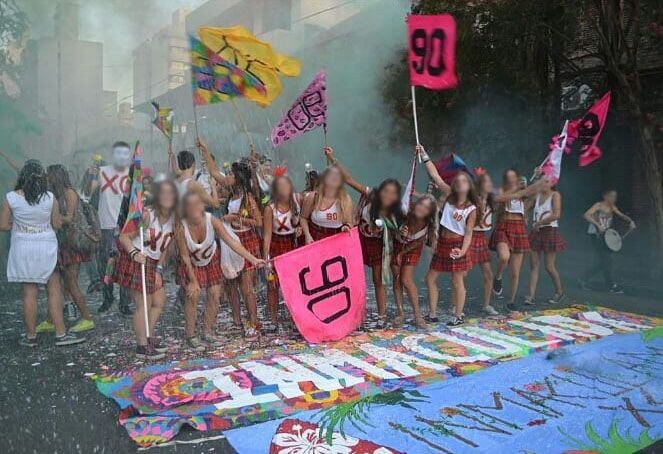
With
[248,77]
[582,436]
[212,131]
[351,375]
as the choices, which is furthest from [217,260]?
[212,131]

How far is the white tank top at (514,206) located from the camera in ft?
19.7

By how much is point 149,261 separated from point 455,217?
258cm

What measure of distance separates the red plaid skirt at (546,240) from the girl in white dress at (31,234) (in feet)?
15.3

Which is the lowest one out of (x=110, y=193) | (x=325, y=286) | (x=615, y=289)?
(x=615, y=289)

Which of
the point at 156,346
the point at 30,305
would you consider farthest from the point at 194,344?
the point at 30,305

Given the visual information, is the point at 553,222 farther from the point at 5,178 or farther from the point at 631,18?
the point at 5,178

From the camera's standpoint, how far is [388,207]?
4.94m

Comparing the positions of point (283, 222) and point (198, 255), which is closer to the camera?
point (198, 255)

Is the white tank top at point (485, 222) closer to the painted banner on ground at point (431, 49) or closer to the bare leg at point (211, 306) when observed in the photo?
the painted banner on ground at point (431, 49)

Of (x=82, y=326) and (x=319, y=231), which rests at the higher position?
(x=319, y=231)

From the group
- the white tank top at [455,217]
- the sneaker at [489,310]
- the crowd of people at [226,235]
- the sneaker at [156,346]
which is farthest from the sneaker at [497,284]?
the sneaker at [156,346]

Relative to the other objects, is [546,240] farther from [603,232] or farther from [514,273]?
[603,232]

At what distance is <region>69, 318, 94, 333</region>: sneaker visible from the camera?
199 inches

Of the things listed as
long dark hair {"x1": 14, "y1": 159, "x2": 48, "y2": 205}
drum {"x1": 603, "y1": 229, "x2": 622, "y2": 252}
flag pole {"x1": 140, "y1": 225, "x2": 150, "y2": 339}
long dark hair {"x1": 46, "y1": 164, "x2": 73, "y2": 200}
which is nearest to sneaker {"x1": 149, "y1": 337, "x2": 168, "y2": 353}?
flag pole {"x1": 140, "y1": 225, "x2": 150, "y2": 339}
